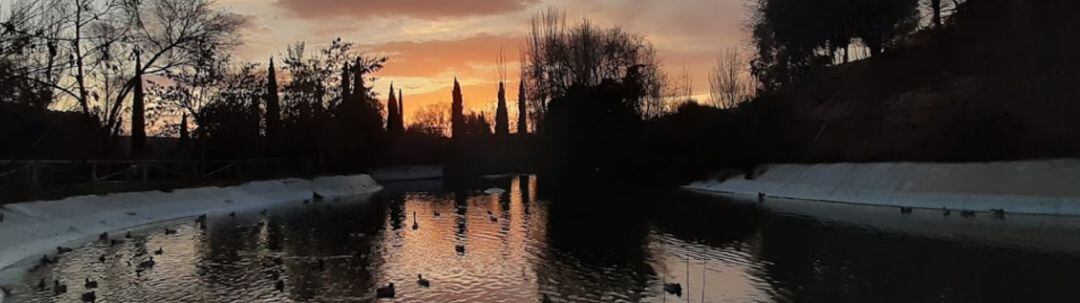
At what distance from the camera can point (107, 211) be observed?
32344 millimetres

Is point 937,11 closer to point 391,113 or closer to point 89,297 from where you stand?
point 89,297

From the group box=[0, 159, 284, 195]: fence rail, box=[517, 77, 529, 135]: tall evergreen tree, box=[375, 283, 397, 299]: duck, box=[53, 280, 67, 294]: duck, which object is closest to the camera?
box=[375, 283, 397, 299]: duck

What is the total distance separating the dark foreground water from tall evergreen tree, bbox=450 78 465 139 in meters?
87.1

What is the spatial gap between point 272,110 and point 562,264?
51.0m

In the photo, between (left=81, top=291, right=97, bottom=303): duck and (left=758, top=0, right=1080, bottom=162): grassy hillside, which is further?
(left=758, top=0, right=1080, bottom=162): grassy hillside

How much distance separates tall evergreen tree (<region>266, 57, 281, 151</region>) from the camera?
63531mm

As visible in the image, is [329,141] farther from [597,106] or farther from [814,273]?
[814,273]

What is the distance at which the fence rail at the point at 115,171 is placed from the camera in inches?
1211

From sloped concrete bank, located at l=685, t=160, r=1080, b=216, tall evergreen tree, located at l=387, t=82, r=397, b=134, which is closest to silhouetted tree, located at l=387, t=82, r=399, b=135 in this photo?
tall evergreen tree, located at l=387, t=82, r=397, b=134

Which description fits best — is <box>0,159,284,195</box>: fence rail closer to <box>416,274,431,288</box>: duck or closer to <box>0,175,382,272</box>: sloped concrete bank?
<box>0,175,382,272</box>: sloped concrete bank

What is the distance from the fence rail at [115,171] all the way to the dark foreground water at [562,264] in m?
6.06

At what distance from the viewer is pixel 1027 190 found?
113 ft

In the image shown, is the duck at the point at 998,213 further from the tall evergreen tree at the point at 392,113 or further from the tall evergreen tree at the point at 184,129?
the tall evergreen tree at the point at 392,113

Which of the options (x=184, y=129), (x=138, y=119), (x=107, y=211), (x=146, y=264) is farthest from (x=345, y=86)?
(x=146, y=264)
